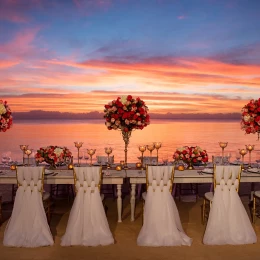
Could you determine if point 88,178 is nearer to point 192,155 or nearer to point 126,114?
point 126,114

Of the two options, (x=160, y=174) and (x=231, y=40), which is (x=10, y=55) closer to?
(x=231, y=40)

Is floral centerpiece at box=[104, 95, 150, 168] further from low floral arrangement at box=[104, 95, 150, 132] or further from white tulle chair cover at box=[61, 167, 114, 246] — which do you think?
white tulle chair cover at box=[61, 167, 114, 246]

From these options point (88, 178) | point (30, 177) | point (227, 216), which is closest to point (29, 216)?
point (30, 177)

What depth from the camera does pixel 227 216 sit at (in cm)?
548

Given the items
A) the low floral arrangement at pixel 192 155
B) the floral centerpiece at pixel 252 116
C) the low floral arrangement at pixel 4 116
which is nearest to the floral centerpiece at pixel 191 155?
the low floral arrangement at pixel 192 155

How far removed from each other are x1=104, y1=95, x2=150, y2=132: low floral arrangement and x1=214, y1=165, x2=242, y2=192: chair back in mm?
1778

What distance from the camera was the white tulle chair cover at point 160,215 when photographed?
5254 mm

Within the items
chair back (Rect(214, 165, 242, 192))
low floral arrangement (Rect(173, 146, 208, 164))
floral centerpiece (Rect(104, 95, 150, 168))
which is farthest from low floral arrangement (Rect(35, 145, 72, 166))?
chair back (Rect(214, 165, 242, 192))

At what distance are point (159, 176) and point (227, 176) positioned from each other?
1001mm

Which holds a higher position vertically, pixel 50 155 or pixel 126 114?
pixel 126 114

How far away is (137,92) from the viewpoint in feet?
75.2

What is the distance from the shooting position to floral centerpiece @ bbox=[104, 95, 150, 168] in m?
6.66

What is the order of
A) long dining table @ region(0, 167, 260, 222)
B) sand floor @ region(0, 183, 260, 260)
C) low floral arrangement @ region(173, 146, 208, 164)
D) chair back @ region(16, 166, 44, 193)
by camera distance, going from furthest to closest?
1. low floral arrangement @ region(173, 146, 208, 164)
2. long dining table @ region(0, 167, 260, 222)
3. chair back @ region(16, 166, 44, 193)
4. sand floor @ region(0, 183, 260, 260)

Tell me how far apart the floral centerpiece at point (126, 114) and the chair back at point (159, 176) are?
140cm
